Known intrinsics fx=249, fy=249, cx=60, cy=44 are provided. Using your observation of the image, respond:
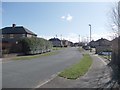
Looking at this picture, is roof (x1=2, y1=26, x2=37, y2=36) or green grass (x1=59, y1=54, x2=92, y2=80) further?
roof (x1=2, y1=26, x2=37, y2=36)

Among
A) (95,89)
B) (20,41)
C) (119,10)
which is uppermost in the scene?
(119,10)

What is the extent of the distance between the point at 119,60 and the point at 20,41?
85.9 feet

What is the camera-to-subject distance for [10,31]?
7288 cm

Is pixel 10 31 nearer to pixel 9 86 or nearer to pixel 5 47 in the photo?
pixel 5 47

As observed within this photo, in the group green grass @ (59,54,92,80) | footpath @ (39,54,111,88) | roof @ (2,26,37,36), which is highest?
roof @ (2,26,37,36)

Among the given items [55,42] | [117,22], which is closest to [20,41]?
[117,22]

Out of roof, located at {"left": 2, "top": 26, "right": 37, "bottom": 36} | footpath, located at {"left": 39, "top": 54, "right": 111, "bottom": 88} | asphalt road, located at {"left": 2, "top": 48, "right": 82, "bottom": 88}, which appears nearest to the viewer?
footpath, located at {"left": 39, "top": 54, "right": 111, "bottom": 88}

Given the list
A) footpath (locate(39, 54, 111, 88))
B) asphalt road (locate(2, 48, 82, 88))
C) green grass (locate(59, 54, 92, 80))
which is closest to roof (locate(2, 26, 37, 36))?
asphalt road (locate(2, 48, 82, 88))

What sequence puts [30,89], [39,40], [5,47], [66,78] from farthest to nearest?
[39,40], [5,47], [66,78], [30,89]

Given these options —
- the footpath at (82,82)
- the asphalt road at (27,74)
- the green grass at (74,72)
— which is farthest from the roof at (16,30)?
the footpath at (82,82)

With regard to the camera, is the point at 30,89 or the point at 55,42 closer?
the point at 30,89

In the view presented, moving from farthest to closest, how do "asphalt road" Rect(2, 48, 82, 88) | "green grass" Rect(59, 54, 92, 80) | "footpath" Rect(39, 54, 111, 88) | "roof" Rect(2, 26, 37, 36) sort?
→ "roof" Rect(2, 26, 37, 36)
"green grass" Rect(59, 54, 92, 80)
"asphalt road" Rect(2, 48, 82, 88)
"footpath" Rect(39, 54, 111, 88)

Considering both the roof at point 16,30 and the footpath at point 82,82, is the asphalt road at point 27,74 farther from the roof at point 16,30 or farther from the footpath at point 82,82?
the roof at point 16,30

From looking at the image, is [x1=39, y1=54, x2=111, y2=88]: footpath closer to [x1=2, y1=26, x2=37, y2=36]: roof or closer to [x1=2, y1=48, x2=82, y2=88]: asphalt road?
[x1=2, y1=48, x2=82, y2=88]: asphalt road
